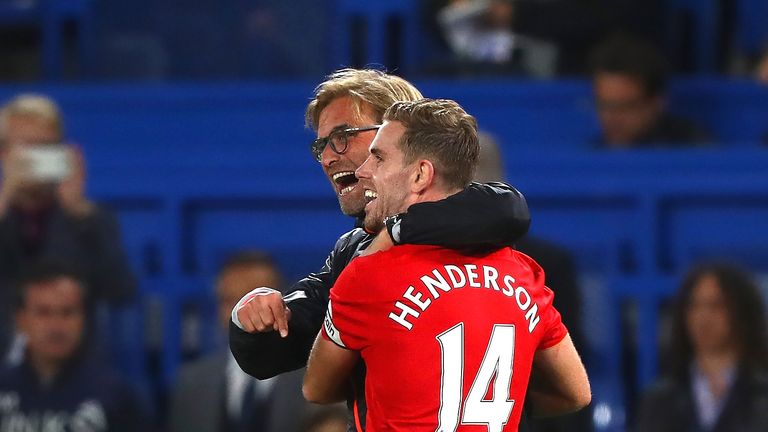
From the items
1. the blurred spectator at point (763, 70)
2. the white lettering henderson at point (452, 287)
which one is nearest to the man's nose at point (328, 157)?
the white lettering henderson at point (452, 287)

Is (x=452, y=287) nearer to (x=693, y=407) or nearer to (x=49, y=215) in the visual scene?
(x=693, y=407)

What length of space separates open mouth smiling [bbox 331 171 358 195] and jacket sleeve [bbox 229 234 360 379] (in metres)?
0.10

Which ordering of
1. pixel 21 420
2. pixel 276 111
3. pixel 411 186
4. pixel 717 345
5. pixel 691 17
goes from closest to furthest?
1. pixel 411 186
2. pixel 717 345
3. pixel 21 420
4. pixel 276 111
5. pixel 691 17

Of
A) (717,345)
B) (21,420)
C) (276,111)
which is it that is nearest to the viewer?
(717,345)

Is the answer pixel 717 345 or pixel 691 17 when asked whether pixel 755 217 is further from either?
pixel 691 17

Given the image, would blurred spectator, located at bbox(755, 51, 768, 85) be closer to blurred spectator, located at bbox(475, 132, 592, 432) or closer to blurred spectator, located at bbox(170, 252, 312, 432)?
blurred spectator, located at bbox(170, 252, 312, 432)

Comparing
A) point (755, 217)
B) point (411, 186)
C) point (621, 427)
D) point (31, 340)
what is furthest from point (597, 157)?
point (411, 186)

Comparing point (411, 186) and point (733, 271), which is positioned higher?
point (411, 186)

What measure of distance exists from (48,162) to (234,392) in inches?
50.5

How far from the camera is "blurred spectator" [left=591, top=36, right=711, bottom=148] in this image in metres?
6.27

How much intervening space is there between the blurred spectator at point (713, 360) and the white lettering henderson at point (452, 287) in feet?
9.52

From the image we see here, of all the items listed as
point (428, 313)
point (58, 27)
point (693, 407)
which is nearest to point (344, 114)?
point (428, 313)

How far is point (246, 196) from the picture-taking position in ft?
20.3

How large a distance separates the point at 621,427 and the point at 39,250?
2.55 m
